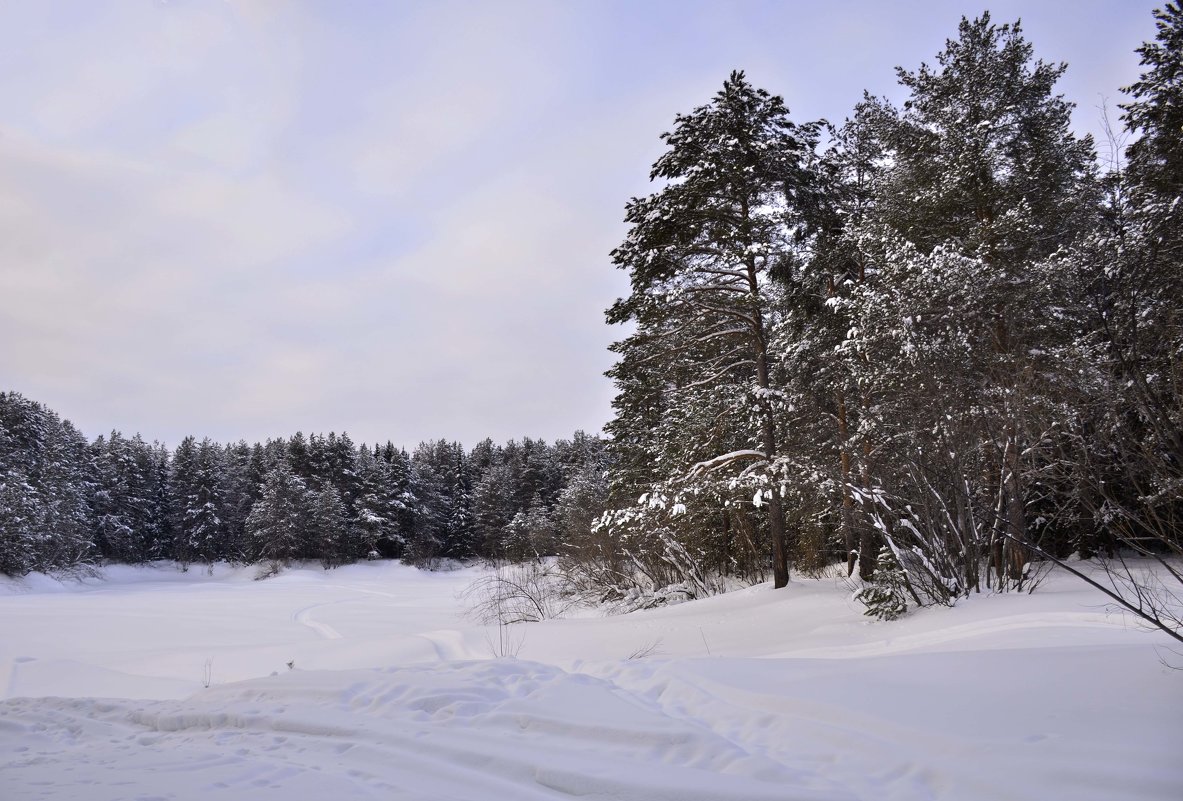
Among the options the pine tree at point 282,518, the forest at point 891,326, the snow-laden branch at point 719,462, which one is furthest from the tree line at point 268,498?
the snow-laden branch at point 719,462

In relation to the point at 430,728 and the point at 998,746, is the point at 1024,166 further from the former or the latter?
the point at 430,728

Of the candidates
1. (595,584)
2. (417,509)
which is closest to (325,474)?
(417,509)

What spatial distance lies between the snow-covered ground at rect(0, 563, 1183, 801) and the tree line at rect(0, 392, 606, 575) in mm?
26011

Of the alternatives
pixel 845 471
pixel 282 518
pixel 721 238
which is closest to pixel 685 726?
pixel 845 471

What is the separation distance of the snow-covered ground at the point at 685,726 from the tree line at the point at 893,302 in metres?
2.45

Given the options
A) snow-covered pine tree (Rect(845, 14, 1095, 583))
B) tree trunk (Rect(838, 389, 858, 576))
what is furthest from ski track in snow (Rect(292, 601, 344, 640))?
snow-covered pine tree (Rect(845, 14, 1095, 583))

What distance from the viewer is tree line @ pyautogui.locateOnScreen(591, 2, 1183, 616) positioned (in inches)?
364

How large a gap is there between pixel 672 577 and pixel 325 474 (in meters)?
41.3

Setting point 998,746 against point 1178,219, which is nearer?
point 998,746

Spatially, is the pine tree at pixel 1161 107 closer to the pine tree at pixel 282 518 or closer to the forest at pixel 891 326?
the forest at pixel 891 326

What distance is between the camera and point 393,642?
10328 millimetres

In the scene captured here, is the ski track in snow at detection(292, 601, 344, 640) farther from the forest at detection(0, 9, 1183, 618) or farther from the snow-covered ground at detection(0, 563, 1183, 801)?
the forest at detection(0, 9, 1183, 618)

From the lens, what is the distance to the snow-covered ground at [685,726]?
3.27 m

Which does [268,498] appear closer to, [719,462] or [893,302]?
[719,462]
